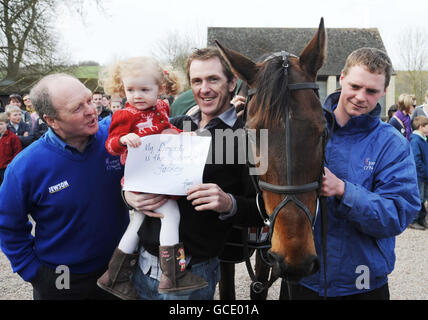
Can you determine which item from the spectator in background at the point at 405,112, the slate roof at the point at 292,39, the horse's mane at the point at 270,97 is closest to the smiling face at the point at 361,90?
the horse's mane at the point at 270,97

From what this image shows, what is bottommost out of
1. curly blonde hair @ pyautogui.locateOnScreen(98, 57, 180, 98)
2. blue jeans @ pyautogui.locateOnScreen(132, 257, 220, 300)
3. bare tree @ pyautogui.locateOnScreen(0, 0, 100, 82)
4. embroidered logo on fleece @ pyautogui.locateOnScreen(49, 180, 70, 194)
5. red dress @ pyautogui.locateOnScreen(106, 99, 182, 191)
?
blue jeans @ pyautogui.locateOnScreen(132, 257, 220, 300)

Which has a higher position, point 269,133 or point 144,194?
point 269,133

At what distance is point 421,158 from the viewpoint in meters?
7.05

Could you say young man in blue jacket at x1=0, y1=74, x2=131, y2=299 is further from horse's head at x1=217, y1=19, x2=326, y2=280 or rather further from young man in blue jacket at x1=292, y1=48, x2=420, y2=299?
young man in blue jacket at x1=292, y1=48, x2=420, y2=299

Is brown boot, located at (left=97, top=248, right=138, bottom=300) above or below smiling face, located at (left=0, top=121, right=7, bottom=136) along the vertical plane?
below

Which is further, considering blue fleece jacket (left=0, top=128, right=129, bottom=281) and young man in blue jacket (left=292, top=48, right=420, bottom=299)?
blue fleece jacket (left=0, top=128, right=129, bottom=281)

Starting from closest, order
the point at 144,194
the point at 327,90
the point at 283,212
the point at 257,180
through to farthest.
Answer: the point at 283,212, the point at 257,180, the point at 144,194, the point at 327,90

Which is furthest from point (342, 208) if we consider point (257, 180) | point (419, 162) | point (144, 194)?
point (419, 162)

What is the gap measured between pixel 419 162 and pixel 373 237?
6.15 meters

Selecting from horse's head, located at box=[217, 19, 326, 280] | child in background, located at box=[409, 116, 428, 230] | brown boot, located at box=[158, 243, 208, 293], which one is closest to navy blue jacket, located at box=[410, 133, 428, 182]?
child in background, located at box=[409, 116, 428, 230]

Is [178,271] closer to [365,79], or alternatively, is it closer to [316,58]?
[316,58]

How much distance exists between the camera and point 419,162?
7020 mm

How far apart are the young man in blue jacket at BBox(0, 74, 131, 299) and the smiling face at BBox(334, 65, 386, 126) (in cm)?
162

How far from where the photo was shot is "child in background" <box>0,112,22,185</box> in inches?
277
